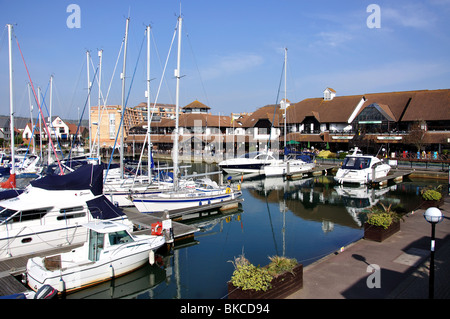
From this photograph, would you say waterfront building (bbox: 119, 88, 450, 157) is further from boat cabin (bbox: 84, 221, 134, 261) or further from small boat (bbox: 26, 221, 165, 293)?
boat cabin (bbox: 84, 221, 134, 261)

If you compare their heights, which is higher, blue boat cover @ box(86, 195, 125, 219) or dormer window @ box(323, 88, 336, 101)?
dormer window @ box(323, 88, 336, 101)

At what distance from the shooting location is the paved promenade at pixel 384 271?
1020 centimetres

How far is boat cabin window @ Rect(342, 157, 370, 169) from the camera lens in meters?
38.8

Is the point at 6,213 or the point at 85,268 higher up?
the point at 6,213

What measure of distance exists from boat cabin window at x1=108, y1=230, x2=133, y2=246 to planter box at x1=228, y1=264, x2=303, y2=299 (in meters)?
6.67

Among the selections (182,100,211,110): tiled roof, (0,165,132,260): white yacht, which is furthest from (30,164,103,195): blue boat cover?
(182,100,211,110): tiled roof

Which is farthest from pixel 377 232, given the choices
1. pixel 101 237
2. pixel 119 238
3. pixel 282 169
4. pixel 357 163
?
pixel 282 169

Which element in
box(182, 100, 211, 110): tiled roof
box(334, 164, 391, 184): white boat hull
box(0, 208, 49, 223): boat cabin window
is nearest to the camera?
box(0, 208, 49, 223): boat cabin window

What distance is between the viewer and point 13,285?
12500mm

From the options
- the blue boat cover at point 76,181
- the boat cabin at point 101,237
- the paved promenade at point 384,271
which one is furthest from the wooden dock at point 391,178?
the boat cabin at point 101,237

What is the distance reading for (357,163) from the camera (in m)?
39.2

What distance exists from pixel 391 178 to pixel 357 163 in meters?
4.54

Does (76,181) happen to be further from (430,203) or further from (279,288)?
(430,203)

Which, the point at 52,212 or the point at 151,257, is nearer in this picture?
the point at 151,257
